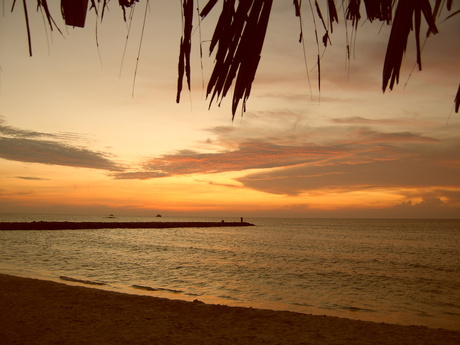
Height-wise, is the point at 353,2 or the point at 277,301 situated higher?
the point at 353,2

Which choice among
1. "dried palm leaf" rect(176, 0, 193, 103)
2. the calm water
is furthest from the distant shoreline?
"dried palm leaf" rect(176, 0, 193, 103)

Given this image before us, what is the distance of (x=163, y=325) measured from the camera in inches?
319

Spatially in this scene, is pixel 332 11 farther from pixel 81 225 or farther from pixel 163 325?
pixel 81 225

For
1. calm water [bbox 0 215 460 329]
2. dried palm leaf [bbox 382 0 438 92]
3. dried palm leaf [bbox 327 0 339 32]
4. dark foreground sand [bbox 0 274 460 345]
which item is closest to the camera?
dried palm leaf [bbox 382 0 438 92]

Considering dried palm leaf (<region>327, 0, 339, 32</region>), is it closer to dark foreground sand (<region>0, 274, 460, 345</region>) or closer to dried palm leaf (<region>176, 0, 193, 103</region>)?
→ dried palm leaf (<region>176, 0, 193, 103</region>)

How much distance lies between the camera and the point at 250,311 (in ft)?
31.3

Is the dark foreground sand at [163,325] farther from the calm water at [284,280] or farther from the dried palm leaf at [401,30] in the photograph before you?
the dried palm leaf at [401,30]

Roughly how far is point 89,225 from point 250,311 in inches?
2149

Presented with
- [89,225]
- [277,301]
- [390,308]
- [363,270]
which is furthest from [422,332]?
[89,225]

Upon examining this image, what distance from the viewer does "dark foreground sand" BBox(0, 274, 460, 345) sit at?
7176mm

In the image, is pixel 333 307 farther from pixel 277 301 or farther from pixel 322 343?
pixel 322 343

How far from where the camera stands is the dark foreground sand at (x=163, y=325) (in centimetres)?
718

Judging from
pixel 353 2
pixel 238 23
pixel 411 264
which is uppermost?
pixel 353 2

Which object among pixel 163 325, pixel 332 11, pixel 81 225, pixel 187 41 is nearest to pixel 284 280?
pixel 163 325
